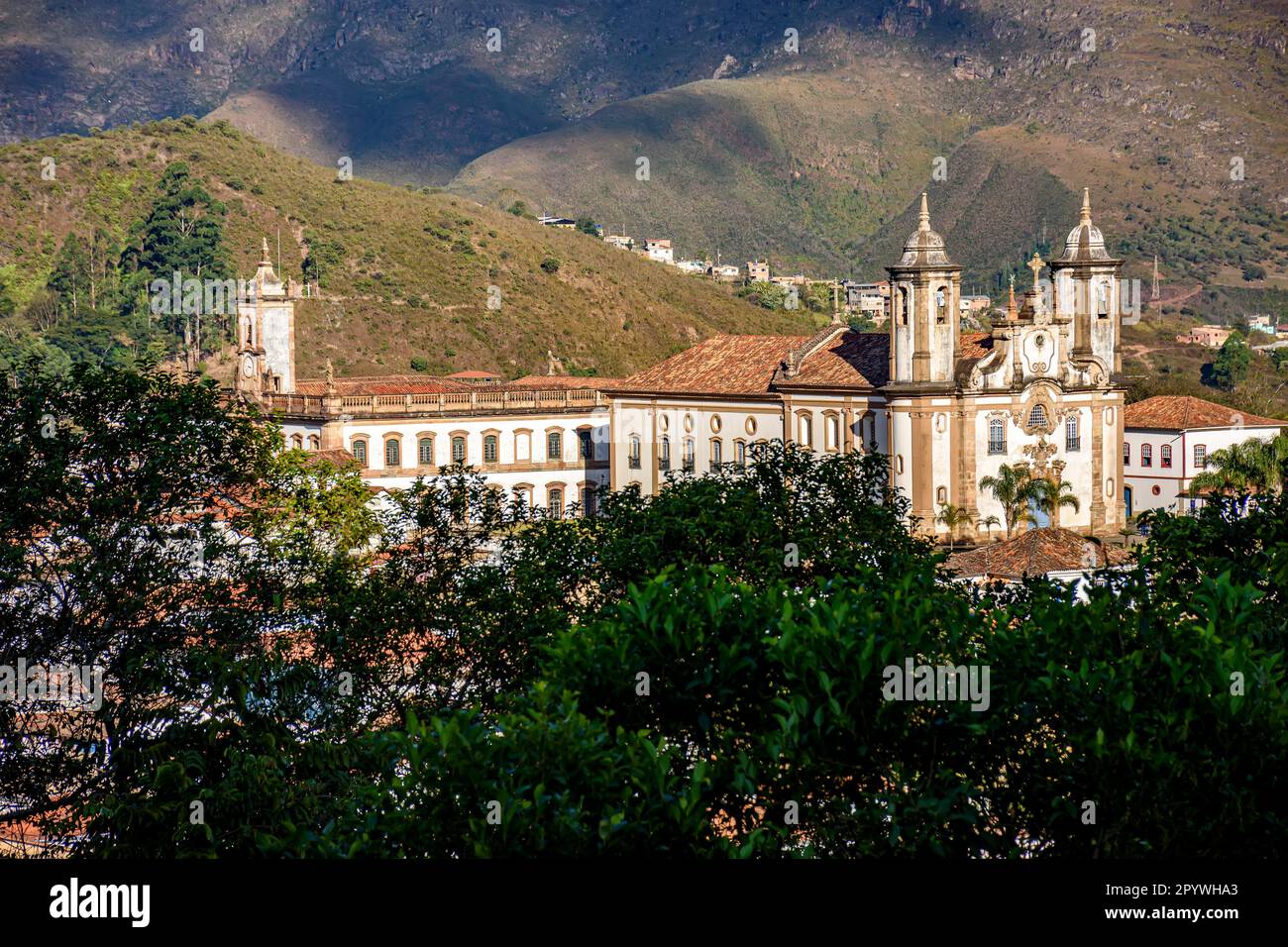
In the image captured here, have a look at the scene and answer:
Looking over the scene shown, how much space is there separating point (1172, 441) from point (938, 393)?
54.0 feet

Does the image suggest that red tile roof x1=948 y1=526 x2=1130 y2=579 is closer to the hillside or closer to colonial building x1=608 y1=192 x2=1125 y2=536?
colonial building x1=608 y1=192 x2=1125 y2=536

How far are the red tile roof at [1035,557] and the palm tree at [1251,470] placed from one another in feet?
54.9

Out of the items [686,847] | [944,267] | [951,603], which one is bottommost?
[686,847]

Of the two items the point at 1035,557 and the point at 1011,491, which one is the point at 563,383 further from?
the point at 1035,557

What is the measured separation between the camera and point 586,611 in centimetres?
3022

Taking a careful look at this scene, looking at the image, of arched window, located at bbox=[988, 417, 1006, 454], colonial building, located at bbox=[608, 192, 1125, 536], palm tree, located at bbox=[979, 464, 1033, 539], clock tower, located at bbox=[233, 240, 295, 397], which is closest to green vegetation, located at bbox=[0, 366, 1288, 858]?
colonial building, located at bbox=[608, 192, 1125, 536]

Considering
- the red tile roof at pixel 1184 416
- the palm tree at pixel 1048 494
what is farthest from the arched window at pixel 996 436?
the red tile roof at pixel 1184 416

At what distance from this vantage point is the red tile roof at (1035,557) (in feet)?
168

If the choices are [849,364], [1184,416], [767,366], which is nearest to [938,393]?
[849,364]

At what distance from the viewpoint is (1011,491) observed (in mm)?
68125
